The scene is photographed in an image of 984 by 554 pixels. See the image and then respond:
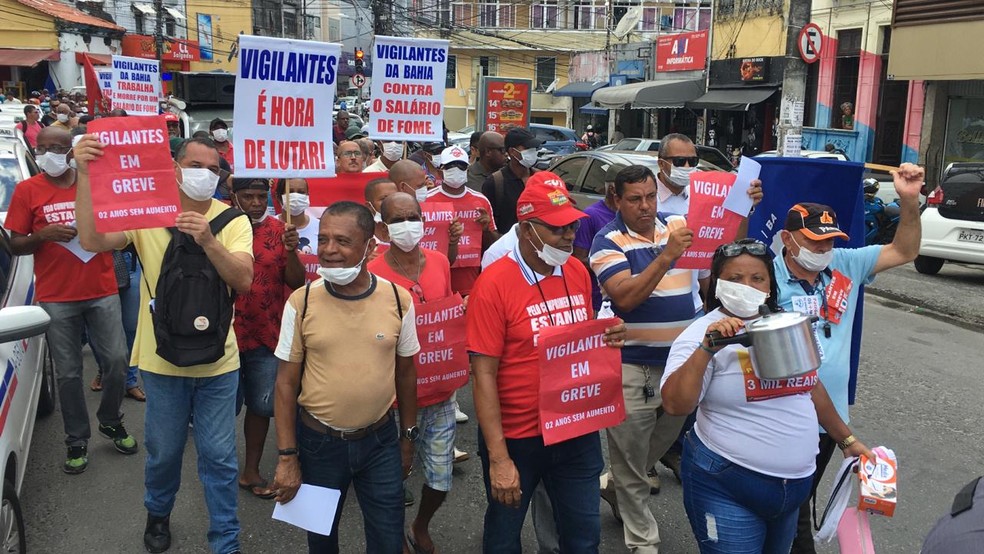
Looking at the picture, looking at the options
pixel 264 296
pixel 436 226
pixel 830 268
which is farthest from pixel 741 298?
pixel 264 296

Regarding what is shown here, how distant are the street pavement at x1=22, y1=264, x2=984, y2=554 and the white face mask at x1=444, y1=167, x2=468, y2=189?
1.66 m

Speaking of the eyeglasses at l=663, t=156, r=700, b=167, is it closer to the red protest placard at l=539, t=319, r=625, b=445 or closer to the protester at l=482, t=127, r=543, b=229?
the red protest placard at l=539, t=319, r=625, b=445

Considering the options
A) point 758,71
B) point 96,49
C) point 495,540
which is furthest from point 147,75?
point 96,49

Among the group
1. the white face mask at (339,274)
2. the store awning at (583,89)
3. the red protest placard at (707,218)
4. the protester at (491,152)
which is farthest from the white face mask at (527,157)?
the store awning at (583,89)

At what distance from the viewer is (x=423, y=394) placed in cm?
402

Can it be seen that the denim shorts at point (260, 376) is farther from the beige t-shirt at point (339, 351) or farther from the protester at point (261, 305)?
the beige t-shirt at point (339, 351)

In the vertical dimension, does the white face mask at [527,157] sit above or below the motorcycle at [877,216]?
above

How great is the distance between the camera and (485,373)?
3.20 m

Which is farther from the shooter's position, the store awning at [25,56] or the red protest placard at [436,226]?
the store awning at [25,56]

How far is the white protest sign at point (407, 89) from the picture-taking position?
6934mm

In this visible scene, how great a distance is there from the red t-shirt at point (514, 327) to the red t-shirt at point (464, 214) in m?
2.34

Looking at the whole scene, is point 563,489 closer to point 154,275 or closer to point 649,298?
point 649,298

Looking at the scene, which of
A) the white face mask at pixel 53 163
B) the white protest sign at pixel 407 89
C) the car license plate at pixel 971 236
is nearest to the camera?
the white face mask at pixel 53 163

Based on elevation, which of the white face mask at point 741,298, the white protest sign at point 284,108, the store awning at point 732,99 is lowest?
the white face mask at point 741,298
